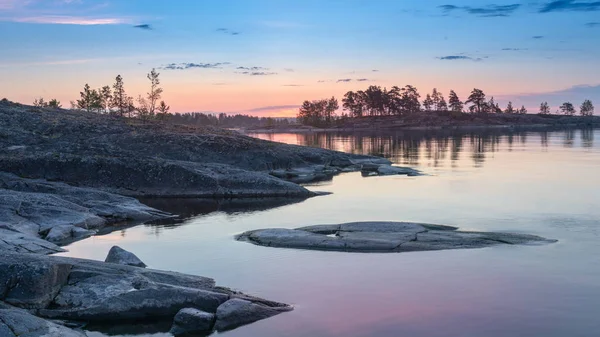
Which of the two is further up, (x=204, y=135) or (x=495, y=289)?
(x=204, y=135)

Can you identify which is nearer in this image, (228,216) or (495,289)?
(495,289)

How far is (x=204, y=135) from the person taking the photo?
60.8m

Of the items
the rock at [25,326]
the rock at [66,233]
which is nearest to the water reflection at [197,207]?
the rock at [66,233]

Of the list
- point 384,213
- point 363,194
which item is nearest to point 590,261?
point 384,213

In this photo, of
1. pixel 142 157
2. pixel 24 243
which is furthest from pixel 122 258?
pixel 142 157

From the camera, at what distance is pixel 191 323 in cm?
1639

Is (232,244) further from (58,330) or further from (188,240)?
(58,330)

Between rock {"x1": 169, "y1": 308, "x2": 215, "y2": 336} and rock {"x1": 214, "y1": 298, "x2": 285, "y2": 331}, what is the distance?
0.29 m

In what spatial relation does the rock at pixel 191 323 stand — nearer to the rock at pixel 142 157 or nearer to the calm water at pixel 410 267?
the calm water at pixel 410 267

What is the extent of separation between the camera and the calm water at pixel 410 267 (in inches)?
664

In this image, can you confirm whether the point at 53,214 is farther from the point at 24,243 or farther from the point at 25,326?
the point at 25,326

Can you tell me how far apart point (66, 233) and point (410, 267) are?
15902mm

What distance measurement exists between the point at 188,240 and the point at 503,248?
1411 centimetres

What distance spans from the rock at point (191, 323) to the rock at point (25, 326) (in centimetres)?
260
